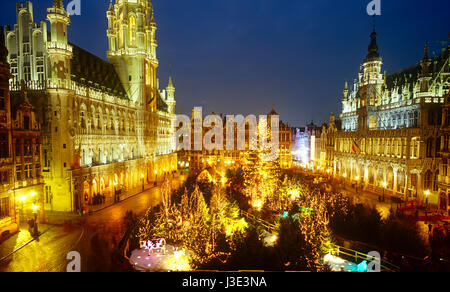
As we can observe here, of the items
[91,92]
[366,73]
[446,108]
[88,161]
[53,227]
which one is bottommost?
[53,227]

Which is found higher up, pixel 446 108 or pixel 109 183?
pixel 446 108

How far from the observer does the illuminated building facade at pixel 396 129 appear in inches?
1474

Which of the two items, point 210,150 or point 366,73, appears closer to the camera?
point 366,73

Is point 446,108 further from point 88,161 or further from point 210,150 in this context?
point 210,150

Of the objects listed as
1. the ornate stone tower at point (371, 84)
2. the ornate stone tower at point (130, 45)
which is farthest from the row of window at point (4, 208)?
the ornate stone tower at point (371, 84)

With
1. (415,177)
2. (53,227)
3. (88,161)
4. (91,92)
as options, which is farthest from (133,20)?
(415,177)

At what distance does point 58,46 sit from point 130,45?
2142cm

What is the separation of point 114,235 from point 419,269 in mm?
20885

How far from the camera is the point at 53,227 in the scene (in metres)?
24.0

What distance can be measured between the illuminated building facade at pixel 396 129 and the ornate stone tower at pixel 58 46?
44061 millimetres

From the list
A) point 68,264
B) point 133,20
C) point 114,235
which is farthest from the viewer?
point 133,20

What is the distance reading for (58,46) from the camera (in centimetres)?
2902

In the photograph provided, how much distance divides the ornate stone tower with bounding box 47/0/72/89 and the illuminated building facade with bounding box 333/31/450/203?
1735 inches

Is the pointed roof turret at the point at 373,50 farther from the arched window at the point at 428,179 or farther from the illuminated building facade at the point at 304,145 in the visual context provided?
the illuminated building facade at the point at 304,145
